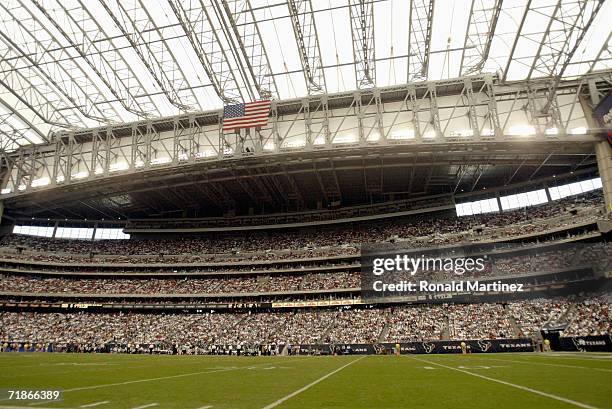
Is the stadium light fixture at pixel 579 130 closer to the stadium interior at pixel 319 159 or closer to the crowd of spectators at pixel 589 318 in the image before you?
the stadium interior at pixel 319 159

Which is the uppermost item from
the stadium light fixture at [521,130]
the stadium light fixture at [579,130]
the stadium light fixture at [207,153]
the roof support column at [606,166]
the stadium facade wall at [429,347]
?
the stadium light fixture at [207,153]

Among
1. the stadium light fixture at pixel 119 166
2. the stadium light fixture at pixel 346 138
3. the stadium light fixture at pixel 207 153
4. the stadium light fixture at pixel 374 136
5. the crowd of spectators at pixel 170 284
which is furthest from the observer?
the crowd of spectators at pixel 170 284

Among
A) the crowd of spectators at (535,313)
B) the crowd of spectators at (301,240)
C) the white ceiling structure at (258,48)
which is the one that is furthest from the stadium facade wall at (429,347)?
the white ceiling structure at (258,48)

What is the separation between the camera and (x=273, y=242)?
56.6 m

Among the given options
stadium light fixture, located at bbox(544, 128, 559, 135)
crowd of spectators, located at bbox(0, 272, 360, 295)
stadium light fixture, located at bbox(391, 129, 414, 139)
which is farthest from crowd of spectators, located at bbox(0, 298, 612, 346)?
stadium light fixture, located at bbox(391, 129, 414, 139)

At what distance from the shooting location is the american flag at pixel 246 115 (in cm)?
3556

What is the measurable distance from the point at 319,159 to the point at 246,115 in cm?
821

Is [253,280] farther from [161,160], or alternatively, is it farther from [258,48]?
[258,48]

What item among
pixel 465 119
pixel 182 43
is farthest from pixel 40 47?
pixel 465 119

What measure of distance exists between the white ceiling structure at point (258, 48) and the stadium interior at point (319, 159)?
20 centimetres

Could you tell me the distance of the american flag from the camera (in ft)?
117

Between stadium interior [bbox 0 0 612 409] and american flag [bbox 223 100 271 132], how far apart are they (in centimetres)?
20

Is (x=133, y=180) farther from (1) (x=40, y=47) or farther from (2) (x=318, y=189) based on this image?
(2) (x=318, y=189)

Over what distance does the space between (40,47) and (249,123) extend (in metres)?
21.2
